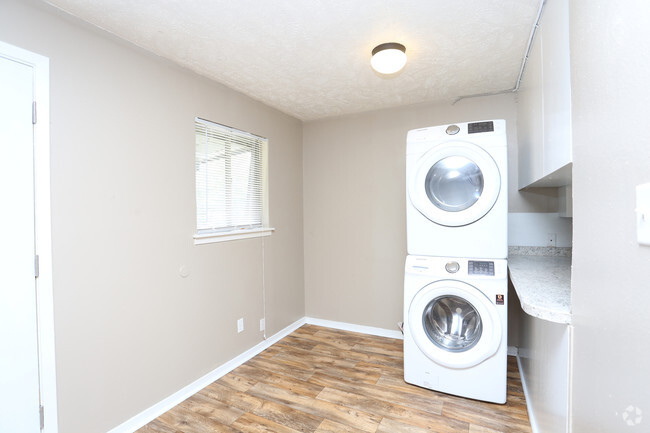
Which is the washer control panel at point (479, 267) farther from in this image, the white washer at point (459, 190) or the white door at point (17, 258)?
the white door at point (17, 258)

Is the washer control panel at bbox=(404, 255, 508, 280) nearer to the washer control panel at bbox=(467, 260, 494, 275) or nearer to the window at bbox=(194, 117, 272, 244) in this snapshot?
the washer control panel at bbox=(467, 260, 494, 275)

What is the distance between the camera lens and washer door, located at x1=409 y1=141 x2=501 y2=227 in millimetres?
2139

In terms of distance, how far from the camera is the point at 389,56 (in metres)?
1.97

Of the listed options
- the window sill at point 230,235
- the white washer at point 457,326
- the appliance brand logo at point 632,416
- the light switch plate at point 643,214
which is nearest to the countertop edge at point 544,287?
the white washer at point 457,326

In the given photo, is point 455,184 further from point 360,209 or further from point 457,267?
point 360,209

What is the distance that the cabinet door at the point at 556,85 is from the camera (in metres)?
1.12

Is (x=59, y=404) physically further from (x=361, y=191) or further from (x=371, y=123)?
(x=371, y=123)

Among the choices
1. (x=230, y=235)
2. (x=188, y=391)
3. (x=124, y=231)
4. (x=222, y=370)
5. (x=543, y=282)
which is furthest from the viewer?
(x=230, y=235)

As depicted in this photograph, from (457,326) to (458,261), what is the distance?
519mm

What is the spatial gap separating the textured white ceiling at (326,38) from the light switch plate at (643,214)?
1439 millimetres

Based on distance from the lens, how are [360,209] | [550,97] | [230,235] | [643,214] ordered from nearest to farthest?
[643,214], [550,97], [230,235], [360,209]

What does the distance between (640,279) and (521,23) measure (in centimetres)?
173

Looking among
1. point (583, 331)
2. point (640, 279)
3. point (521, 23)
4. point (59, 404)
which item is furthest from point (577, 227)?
point (59, 404)

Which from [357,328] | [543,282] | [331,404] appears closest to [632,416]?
[543,282]
